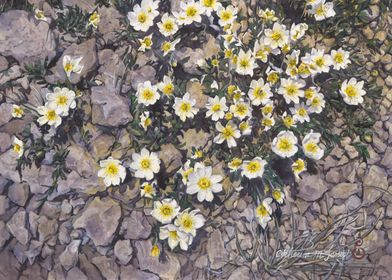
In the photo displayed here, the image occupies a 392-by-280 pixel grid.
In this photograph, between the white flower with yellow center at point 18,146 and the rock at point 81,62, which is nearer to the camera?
the white flower with yellow center at point 18,146

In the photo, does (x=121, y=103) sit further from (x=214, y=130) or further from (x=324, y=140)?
(x=324, y=140)

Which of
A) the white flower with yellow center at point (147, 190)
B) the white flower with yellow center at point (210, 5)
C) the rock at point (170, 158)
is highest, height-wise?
the white flower with yellow center at point (210, 5)

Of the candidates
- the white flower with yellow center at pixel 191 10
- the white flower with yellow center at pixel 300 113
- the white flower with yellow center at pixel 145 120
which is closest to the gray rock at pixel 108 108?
the white flower with yellow center at pixel 145 120

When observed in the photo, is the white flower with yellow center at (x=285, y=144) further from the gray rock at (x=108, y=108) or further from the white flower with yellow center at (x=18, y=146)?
the white flower with yellow center at (x=18, y=146)

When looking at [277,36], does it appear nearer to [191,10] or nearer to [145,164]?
[191,10]

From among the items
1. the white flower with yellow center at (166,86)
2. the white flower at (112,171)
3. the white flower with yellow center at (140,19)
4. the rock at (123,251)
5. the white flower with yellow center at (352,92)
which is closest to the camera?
the white flower at (112,171)

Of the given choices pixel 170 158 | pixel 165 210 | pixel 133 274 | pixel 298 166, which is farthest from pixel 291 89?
pixel 133 274

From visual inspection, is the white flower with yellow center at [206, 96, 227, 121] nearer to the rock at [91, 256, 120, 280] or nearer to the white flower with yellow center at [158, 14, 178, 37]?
the white flower with yellow center at [158, 14, 178, 37]
